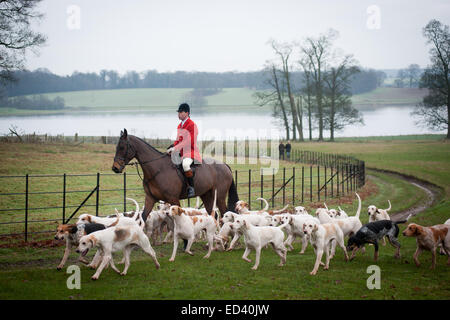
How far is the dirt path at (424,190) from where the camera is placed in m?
20.0

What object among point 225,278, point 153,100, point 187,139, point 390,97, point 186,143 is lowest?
point 225,278

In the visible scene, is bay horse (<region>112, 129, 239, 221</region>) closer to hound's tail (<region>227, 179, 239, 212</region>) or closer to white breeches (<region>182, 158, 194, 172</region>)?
white breeches (<region>182, 158, 194, 172</region>)

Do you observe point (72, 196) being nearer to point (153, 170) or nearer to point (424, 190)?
point (153, 170)

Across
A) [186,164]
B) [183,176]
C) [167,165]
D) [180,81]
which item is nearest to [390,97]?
[180,81]

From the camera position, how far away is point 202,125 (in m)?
66.8

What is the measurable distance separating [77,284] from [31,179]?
56.8ft

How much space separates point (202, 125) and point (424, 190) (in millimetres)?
42312

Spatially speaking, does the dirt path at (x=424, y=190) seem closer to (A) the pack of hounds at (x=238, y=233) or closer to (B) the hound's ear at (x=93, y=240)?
(A) the pack of hounds at (x=238, y=233)

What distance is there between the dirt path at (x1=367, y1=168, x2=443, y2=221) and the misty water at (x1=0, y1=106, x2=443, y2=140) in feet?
73.5

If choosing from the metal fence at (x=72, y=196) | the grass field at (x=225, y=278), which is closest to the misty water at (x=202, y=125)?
the metal fence at (x=72, y=196)

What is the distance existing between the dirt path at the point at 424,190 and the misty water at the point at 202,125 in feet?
73.5

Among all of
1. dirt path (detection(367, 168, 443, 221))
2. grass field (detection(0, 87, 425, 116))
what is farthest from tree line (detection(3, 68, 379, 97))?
dirt path (detection(367, 168, 443, 221))
